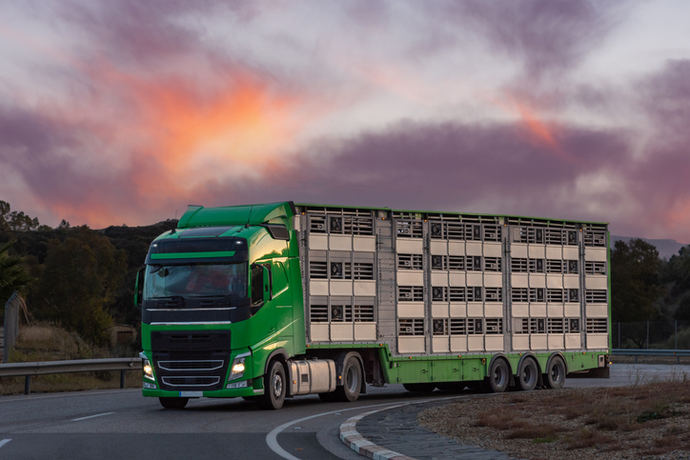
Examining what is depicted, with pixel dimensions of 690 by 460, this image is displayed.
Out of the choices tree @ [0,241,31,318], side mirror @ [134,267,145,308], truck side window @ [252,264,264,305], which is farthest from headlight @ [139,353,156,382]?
tree @ [0,241,31,318]

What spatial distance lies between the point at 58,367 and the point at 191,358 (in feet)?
23.6

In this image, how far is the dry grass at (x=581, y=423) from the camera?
11.6m

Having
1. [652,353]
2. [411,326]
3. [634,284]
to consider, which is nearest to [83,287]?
[634,284]

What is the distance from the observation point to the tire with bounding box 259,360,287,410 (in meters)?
20.0

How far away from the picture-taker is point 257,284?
19578mm

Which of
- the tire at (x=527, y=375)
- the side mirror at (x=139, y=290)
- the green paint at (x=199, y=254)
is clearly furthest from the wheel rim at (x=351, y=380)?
the tire at (x=527, y=375)

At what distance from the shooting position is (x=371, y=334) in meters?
23.5

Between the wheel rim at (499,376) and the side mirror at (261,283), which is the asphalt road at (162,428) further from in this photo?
the wheel rim at (499,376)

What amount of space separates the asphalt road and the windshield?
7.61 feet

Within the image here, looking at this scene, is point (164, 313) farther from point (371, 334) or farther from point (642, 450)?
point (642, 450)

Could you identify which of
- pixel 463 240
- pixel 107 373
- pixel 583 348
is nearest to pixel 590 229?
pixel 583 348

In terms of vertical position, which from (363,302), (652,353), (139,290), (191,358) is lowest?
(652,353)

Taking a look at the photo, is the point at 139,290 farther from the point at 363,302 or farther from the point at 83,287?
the point at 83,287

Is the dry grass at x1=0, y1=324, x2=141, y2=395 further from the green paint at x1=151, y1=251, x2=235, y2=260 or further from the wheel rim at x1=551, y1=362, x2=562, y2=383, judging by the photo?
the wheel rim at x1=551, y1=362, x2=562, y2=383
